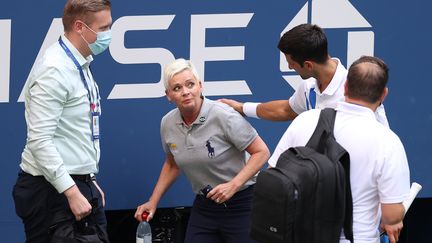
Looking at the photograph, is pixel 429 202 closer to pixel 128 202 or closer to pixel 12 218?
pixel 128 202

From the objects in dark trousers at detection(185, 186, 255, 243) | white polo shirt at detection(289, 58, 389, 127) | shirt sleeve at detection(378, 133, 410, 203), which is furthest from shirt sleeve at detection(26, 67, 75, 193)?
shirt sleeve at detection(378, 133, 410, 203)

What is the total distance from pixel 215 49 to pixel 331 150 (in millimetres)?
1598

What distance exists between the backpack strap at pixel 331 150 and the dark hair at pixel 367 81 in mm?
115

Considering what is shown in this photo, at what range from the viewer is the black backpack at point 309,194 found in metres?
2.87

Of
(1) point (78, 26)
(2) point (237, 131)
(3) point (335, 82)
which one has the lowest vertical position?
(2) point (237, 131)

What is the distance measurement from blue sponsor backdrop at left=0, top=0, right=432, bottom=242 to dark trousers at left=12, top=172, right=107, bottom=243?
82 cm

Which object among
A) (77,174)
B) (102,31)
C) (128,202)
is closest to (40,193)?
(77,174)

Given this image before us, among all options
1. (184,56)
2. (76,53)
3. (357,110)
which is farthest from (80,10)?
(357,110)

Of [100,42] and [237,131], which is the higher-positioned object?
[100,42]

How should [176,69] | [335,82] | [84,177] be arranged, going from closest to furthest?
1. [84,177]
2. [335,82]
3. [176,69]

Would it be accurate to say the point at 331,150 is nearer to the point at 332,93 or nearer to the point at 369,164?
the point at 369,164

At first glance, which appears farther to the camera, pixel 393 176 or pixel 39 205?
pixel 39 205

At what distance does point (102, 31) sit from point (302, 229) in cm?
127

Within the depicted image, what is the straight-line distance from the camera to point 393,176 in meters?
2.88
